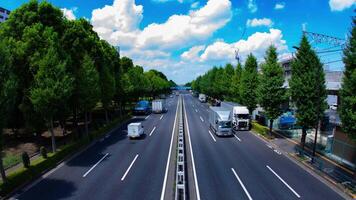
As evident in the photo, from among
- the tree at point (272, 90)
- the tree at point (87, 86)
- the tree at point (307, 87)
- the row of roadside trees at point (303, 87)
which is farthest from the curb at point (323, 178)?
the tree at point (87, 86)

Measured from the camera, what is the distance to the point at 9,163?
2520 cm

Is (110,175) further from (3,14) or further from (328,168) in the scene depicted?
(3,14)

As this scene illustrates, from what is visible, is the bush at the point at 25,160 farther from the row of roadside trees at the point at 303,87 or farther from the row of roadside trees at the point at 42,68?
the row of roadside trees at the point at 303,87

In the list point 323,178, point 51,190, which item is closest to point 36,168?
point 51,190

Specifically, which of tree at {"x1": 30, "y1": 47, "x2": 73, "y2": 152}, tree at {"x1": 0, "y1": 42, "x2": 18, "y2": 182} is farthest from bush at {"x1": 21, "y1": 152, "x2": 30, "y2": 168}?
tree at {"x1": 30, "y1": 47, "x2": 73, "y2": 152}

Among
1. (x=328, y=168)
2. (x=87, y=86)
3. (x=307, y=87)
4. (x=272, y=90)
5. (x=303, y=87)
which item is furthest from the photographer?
(x=272, y=90)

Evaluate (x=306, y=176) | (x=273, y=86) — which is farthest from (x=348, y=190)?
(x=273, y=86)

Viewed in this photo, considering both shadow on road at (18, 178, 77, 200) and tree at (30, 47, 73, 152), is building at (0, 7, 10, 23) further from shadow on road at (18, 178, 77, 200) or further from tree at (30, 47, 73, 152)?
shadow on road at (18, 178, 77, 200)

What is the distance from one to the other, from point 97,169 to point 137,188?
Answer: 244 inches

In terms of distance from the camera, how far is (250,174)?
23031 millimetres

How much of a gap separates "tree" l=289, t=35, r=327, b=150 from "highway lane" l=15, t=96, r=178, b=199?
47.4ft

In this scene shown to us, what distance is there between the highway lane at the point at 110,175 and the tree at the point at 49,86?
5801mm

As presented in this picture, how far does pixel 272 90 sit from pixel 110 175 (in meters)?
23.3

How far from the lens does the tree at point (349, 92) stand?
19.0 metres
